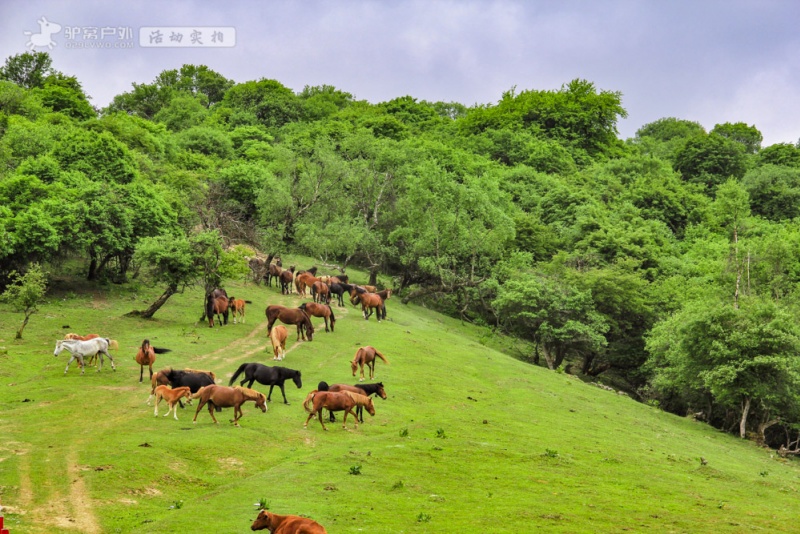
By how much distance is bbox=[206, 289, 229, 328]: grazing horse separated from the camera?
37.2 metres

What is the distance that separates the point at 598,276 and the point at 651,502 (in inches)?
1488

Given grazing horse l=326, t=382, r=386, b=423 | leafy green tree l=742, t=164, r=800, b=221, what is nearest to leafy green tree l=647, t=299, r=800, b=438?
grazing horse l=326, t=382, r=386, b=423

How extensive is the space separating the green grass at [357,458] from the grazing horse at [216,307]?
202cm

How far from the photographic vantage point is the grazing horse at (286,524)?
11.4 metres

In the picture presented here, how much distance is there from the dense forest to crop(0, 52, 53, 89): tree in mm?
340

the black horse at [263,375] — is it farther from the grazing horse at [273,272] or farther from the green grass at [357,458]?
the grazing horse at [273,272]

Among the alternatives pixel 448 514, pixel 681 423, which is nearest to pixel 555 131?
pixel 681 423

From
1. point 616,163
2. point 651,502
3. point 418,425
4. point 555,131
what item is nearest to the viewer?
point 651,502

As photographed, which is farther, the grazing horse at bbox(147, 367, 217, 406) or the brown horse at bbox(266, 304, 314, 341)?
the brown horse at bbox(266, 304, 314, 341)

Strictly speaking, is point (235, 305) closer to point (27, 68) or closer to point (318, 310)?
point (318, 310)

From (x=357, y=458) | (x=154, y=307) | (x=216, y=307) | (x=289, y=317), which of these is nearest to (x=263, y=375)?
(x=357, y=458)

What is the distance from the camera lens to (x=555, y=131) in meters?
123

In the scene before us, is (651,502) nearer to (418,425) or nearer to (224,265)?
(418,425)

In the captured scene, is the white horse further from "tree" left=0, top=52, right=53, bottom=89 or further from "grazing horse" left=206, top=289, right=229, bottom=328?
"tree" left=0, top=52, right=53, bottom=89
